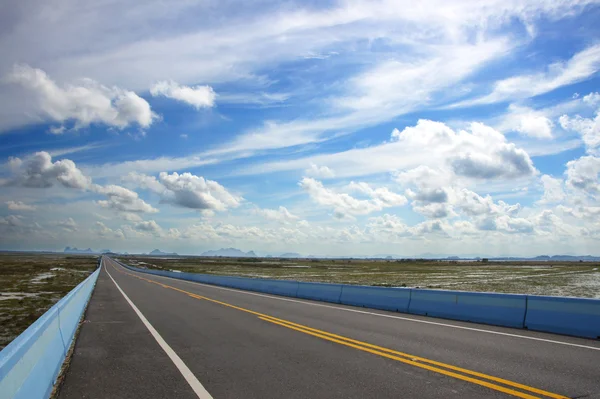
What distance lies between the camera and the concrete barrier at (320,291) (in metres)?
19.2

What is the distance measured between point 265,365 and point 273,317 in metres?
6.32

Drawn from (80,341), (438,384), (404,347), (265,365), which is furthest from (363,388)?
(80,341)

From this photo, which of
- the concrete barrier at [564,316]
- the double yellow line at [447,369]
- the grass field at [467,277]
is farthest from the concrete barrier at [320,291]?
the grass field at [467,277]

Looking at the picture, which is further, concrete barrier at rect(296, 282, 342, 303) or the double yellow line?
concrete barrier at rect(296, 282, 342, 303)

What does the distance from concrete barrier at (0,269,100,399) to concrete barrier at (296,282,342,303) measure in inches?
506

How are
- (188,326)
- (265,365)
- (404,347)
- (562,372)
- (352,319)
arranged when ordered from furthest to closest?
(352,319)
(188,326)
(404,347)
(265,365)
(562,372)

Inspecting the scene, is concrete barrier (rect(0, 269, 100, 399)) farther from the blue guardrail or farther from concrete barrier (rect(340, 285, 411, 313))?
concrete barrier (rect(340, 285, 411, 313))

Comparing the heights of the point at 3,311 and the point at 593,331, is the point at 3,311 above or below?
below

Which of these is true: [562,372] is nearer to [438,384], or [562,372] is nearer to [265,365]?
[438,384]

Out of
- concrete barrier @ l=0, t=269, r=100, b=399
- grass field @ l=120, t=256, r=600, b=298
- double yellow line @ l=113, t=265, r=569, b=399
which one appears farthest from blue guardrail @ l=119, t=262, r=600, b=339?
grass field @ l=120, t=256, r=600, b=298

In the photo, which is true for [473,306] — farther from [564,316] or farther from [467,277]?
[467,277]

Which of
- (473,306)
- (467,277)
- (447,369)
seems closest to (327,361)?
(447,369)

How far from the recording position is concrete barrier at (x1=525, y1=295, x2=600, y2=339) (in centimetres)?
948

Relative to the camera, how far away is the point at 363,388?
5.80 m
